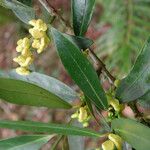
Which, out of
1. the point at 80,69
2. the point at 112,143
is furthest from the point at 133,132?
the point at 80,69

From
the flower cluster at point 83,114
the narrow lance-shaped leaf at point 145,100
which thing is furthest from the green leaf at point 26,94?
the narrow lance-shaped leaf at point 145,100

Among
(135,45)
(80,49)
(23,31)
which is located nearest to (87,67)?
(80,49)

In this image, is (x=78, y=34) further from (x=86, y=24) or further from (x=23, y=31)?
(x=23, y=31)

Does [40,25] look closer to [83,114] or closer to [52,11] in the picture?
[52,11]

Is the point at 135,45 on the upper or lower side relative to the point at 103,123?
upper

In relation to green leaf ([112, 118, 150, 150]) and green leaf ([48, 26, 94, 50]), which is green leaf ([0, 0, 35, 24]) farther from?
green leaf ([112, 118, 150, 150])
